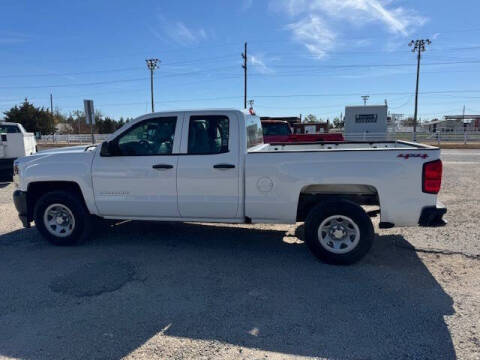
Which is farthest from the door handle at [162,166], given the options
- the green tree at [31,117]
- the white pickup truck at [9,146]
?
the green tree at [31,117]

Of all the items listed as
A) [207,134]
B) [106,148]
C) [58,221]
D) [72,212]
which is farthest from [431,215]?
[58,221]

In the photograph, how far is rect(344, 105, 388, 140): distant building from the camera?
2695 centimetres

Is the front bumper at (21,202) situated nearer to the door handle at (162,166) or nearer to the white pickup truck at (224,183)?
the white pickup truck at (224,183)

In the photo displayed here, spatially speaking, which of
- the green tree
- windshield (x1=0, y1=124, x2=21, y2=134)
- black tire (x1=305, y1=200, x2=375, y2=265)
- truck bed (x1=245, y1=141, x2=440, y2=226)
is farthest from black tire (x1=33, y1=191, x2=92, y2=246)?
the green tree

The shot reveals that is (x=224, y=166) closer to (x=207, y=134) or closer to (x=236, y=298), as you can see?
(x=207, y=134)

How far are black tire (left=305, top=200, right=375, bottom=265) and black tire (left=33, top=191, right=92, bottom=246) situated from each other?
3150mm

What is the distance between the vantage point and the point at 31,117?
155 ft

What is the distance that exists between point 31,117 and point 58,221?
49276mm

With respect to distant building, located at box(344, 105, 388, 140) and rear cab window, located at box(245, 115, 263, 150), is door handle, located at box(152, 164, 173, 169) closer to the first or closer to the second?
rear cab window, located at box(245, 115, 263, 150)

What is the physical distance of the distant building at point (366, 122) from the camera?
26953 millimetres

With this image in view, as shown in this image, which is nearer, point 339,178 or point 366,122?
point 339,178

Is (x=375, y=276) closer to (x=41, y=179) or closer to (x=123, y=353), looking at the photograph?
(x=123, y=353)

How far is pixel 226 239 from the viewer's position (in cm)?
556

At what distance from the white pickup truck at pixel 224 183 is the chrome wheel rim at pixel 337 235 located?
0.5 inches
